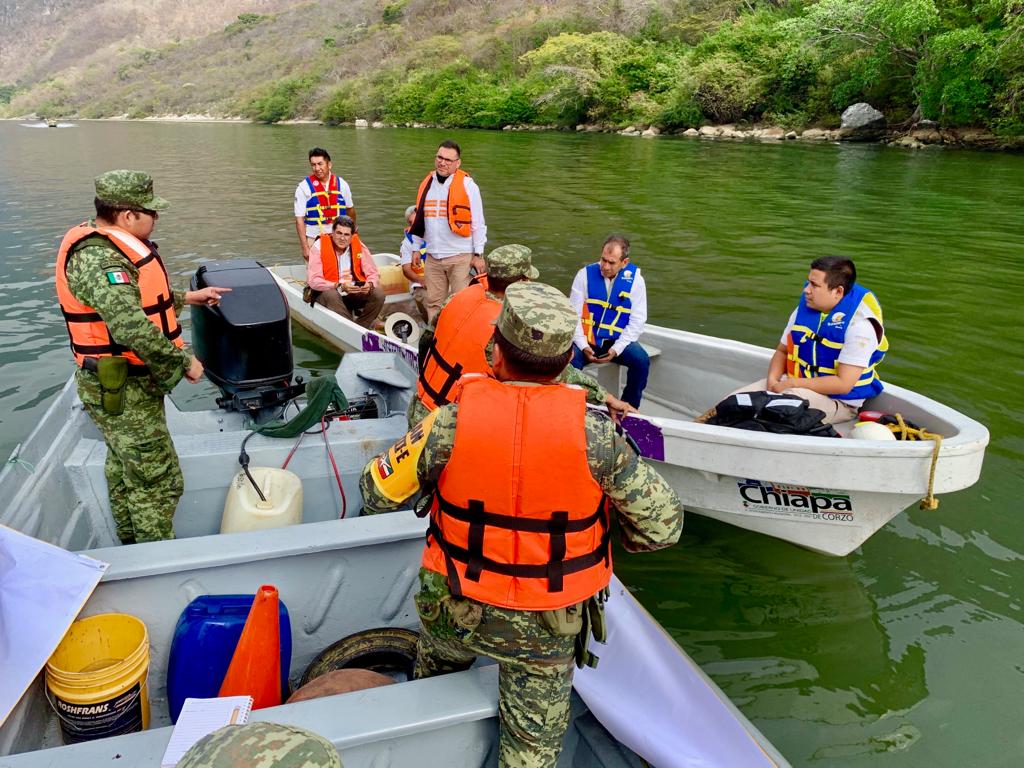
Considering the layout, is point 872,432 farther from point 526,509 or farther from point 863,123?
point 863,123

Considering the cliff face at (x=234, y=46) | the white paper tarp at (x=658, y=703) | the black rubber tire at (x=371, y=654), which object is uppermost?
the cliff face at (x=234, y=46)

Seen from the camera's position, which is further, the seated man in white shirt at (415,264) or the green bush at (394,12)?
the green bush at (394,12)

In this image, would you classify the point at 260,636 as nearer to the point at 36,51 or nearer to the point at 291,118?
the point at 291,118

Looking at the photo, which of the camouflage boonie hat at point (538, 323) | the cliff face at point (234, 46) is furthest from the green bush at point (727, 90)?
the camouflage boonie hat at point (538, 323)

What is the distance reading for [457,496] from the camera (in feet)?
6.45

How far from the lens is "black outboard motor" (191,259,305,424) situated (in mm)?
4543

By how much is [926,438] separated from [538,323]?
3005 millimetres

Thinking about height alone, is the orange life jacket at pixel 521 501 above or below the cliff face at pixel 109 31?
below

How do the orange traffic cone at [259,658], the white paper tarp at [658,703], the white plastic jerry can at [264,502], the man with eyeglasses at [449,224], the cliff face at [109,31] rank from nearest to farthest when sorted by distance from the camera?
the white paper tarp at [658,703], the orange traffic cone at [259,658], the white plastic jerry can at [264,502], the man with eyeglasses at [449,224], the cliff face at [109,31]

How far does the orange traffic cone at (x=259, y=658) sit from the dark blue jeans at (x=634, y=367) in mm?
3305

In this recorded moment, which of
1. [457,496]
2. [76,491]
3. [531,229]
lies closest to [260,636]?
[457,496]

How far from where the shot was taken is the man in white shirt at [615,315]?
534 cm

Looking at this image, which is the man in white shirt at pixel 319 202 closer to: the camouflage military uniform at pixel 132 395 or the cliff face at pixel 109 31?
the camouflage military uniform at pixel 132 395

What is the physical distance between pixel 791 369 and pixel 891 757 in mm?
2199
